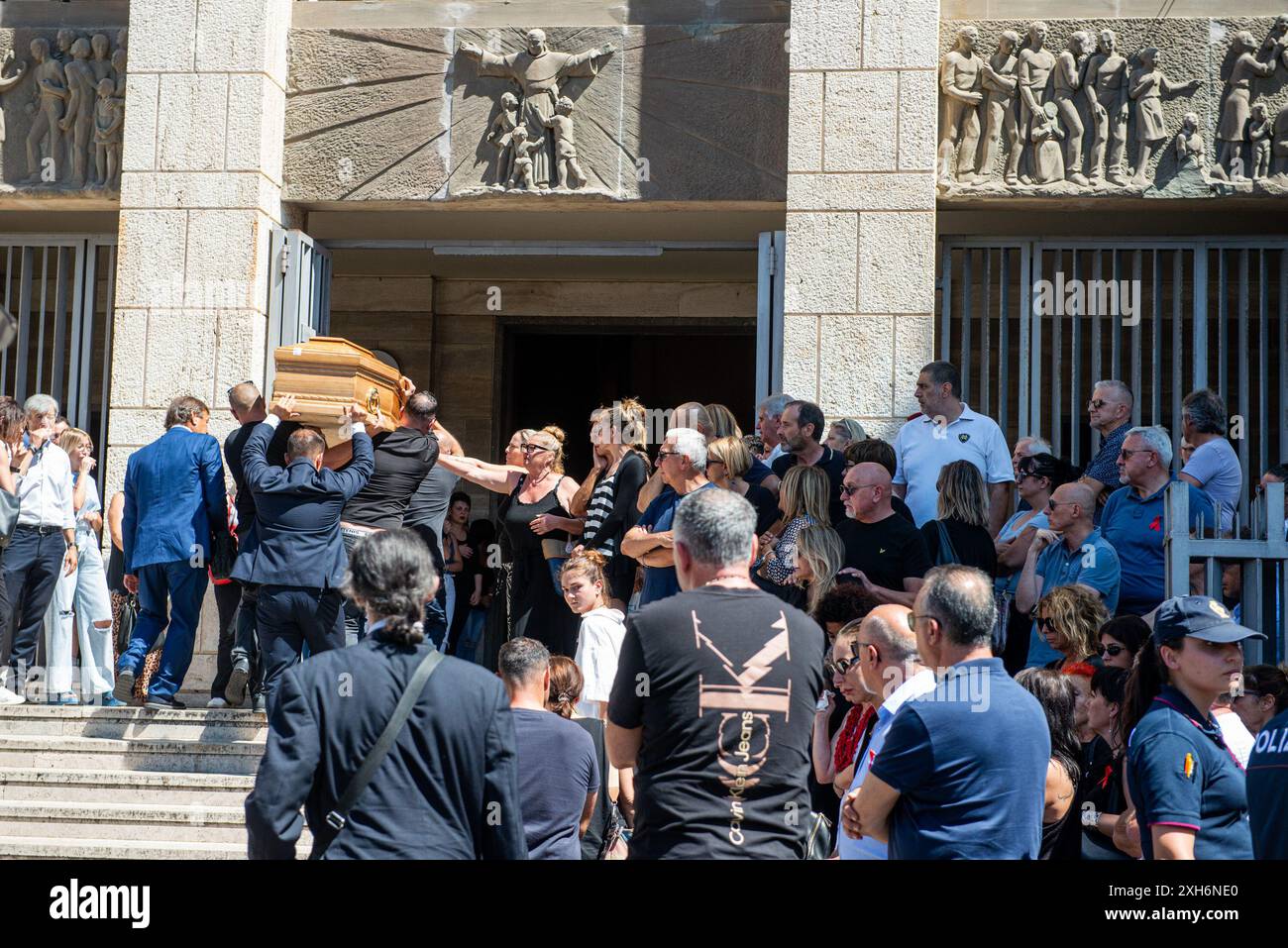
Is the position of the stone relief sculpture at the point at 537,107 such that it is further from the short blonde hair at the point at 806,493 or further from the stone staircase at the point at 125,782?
the stone staircase at the point at 125,782

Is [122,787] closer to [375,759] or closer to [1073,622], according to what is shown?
[375,759]

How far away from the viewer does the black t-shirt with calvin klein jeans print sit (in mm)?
4309

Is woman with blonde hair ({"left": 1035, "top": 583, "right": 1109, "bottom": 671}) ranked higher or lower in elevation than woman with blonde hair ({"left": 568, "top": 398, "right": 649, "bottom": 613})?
lower

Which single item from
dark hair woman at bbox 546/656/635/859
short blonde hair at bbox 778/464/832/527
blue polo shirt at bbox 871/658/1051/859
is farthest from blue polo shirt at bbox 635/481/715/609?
blue polo shirt at bbox 871/658/1051/859

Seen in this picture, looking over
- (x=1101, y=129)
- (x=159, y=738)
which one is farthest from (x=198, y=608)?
(x=1101, y=129)

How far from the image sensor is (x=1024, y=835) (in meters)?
4.29

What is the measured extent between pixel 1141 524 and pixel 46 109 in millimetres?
8192

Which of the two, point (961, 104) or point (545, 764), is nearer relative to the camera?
point (545, 764)

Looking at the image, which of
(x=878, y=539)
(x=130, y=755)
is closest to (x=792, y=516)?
(x=878, y=539)

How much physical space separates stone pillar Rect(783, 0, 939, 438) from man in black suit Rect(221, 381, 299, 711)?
3.49 m

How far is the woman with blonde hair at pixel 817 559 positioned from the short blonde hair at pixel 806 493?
0.71 ft

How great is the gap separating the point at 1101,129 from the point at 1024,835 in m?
7.44

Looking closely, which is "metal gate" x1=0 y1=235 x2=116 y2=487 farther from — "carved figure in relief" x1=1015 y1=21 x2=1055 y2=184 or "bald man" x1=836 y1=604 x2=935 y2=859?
"bald man" x1=836 y1=604 x2=935 y2=859

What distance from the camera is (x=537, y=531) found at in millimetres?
8938
